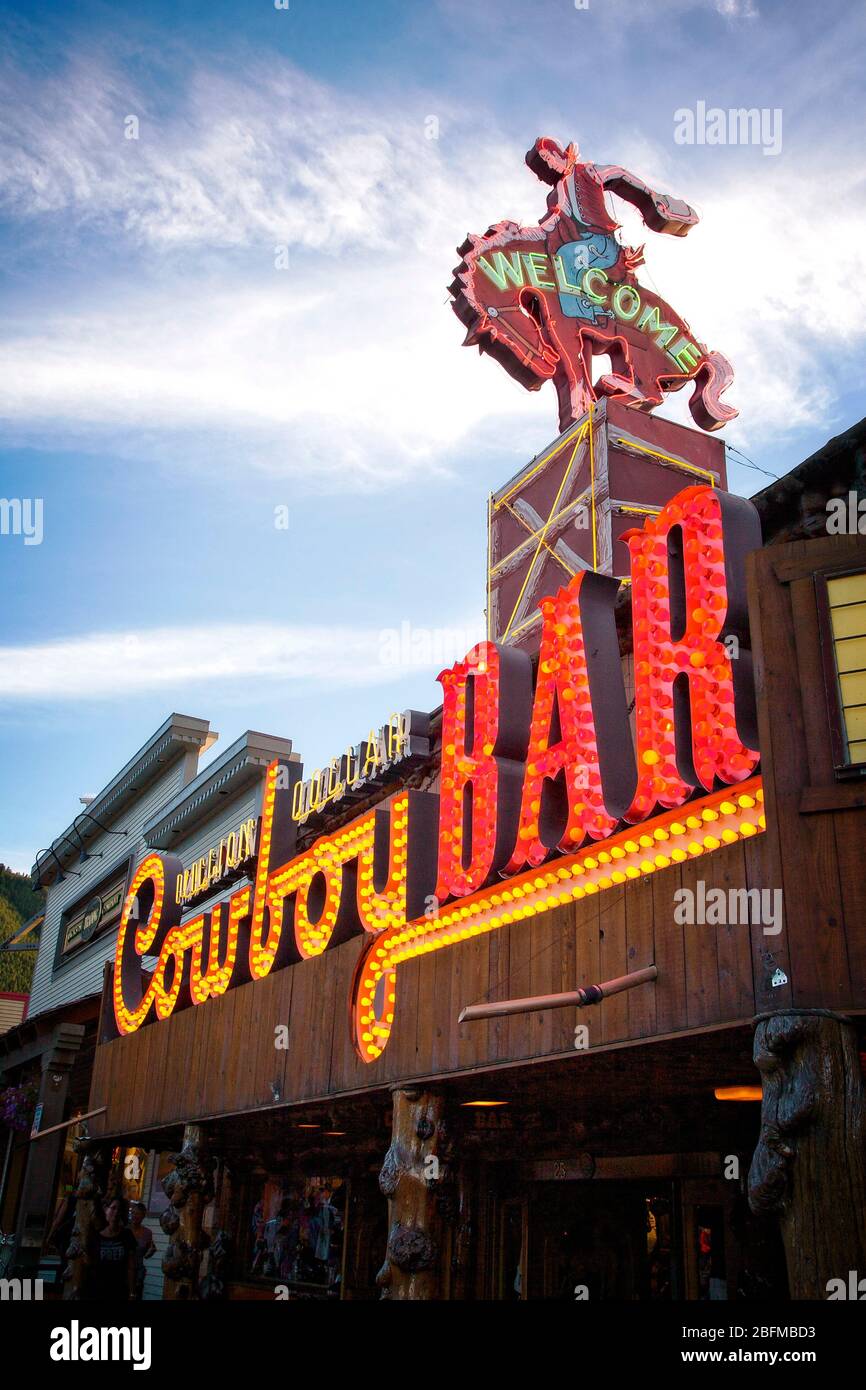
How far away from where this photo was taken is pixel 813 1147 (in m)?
6.32

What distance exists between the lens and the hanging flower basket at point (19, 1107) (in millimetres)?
28531

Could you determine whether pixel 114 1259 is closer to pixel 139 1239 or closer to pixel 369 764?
pixel 139 1239

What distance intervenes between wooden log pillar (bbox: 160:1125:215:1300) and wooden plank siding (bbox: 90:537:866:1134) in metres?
4.86

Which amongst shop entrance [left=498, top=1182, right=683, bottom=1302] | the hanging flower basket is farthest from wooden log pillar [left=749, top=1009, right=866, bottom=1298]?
the hanging flower basket

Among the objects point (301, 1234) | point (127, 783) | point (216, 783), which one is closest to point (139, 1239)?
point (301, 1234)

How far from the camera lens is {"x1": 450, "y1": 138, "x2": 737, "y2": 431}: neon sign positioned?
19625 millimetres

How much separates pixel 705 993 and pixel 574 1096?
3947 mm

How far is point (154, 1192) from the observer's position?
23312mm

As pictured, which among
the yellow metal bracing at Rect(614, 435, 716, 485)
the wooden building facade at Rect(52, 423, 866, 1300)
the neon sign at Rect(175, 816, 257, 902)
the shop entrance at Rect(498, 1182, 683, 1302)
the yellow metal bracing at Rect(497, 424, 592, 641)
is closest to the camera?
the wooden building facade at Rect(52, 423, 866, 1300)

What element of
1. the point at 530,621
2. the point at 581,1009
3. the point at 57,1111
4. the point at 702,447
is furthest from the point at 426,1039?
the point at 57,1111

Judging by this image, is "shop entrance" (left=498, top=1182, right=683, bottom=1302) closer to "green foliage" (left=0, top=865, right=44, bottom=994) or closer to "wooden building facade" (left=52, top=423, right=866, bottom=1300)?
"wooden building facade" (left=52, top=423, right=866, bottom=1300)

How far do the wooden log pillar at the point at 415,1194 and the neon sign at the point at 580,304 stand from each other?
12.1m
